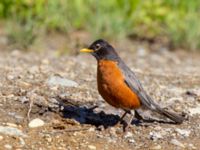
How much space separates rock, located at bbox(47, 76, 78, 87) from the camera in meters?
7.91

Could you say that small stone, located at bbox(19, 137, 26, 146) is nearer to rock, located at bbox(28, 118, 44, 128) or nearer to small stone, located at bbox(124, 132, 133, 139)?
rock, located at bbox(28, 118, 44, 128)

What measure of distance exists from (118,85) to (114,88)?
0.06 m

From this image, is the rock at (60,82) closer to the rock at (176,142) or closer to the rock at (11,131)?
the rock at (11,131)

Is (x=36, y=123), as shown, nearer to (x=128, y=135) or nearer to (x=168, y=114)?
(x=128, y=135)

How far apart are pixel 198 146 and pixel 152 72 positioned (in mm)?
3059

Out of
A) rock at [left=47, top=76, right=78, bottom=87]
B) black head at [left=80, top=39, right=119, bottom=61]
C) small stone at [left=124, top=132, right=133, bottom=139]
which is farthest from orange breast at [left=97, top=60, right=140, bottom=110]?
rock at [left=47, top=76, right=78, bottom=87]

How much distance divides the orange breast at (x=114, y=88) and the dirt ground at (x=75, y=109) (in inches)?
10.8

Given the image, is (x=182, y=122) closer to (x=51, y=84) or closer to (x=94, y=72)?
(x=51, y=84)

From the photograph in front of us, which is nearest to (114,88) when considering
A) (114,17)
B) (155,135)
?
(155,135)

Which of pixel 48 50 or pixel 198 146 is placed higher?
pixel 48 50

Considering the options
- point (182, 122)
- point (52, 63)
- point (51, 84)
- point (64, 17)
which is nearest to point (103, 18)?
point (64, 17)

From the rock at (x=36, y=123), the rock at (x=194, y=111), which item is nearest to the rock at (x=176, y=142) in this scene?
the rock at (x=194, y=111)

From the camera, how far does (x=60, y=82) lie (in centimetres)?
798

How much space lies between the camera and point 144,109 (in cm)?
697
